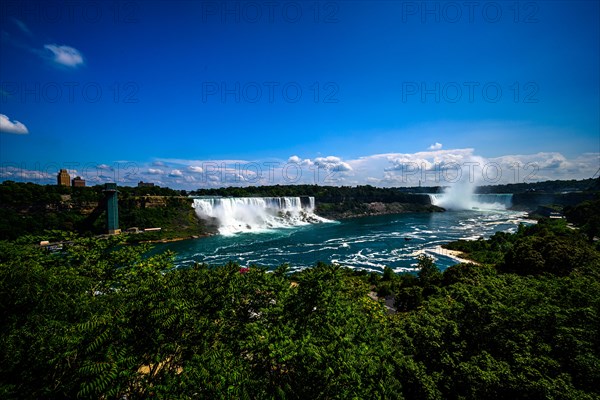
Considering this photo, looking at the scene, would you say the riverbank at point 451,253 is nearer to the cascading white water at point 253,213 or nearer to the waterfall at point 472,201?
the cascading white water at point 253,213

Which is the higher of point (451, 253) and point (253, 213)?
point (253, 213)

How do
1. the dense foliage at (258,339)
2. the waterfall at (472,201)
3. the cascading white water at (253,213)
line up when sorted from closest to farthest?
the dense foliage at (258,339), the cascading white water at (253,213), the waterfall at (472,201)

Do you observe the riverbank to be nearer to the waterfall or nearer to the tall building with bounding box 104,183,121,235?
the tall building with bounding box 104,183,121,235

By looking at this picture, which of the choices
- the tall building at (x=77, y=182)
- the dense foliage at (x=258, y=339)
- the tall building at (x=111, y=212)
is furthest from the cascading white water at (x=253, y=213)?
the dense foliage at (x=258, y=339)

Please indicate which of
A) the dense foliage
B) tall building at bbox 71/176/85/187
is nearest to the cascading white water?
tall building at bbox 71/176/85/187

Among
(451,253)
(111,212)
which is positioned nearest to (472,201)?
(451,253)

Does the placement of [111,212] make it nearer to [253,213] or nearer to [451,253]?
[253,213]
